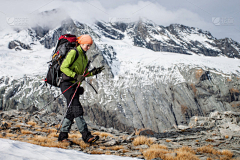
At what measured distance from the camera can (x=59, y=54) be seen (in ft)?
17.8

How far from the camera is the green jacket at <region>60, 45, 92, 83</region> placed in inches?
203

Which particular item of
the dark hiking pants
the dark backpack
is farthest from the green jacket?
the dark hiking pants

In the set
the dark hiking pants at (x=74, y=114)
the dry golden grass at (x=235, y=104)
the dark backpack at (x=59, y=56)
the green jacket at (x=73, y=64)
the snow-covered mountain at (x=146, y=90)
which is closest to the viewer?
the green jacket at (x=73, y=64)

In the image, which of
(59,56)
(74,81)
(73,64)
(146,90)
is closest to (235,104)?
(146,90)

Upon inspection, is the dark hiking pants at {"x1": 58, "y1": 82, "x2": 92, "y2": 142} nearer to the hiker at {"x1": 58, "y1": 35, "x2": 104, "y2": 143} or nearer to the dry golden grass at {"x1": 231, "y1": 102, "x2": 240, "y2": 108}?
the hiker at {"x1": 58, "y1": 35, "x2": 104, "y2": 143}

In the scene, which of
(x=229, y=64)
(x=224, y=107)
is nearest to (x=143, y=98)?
(x=224, y=107)

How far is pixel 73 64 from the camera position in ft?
17.9

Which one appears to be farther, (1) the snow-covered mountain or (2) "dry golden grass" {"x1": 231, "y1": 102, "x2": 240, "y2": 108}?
(1) the snow-covered mountain

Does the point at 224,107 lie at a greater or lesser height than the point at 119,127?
greater

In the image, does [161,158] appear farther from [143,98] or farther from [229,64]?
[229,64]

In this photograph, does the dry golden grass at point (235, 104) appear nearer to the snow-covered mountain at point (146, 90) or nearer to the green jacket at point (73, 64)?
the snow-covered mountain at point (146, 90)

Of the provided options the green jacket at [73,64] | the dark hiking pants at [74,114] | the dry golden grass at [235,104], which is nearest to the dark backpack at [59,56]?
the green jacket at [73,64]

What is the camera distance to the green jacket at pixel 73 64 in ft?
16.9

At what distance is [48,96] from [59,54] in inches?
4783
